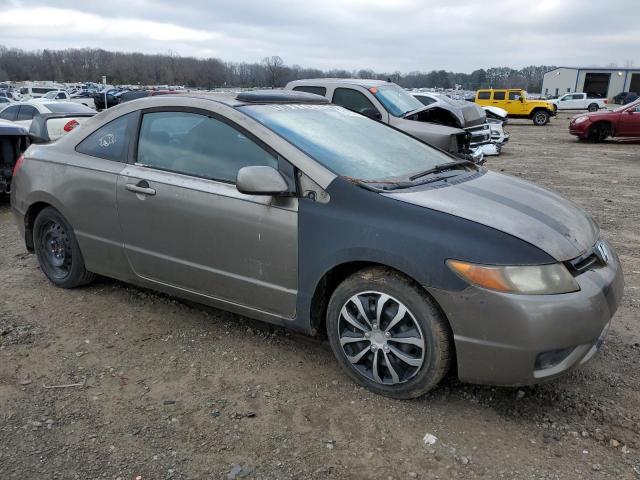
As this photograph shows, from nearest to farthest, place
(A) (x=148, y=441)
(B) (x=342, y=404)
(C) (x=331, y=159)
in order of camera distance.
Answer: (A) (x=148, y=441)
(B) (x=342, y=404)
(C) (x=331, y=159)

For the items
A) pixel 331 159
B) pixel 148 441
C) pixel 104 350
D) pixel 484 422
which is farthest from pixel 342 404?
pixel 104 350

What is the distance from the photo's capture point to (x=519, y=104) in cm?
3133

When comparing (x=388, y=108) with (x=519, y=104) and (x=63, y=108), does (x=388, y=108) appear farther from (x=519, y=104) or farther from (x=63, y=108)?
(x=519, y=104)

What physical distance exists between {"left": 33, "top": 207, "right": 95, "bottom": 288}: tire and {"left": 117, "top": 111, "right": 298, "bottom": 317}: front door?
73cm

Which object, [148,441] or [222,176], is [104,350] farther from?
[222,176]

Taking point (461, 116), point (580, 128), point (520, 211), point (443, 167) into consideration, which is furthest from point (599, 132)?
point (520, 211)

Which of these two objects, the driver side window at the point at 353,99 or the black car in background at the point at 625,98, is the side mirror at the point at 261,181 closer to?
the driver side window at the point at 353,99

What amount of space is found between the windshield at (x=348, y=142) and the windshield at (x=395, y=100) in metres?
5.31

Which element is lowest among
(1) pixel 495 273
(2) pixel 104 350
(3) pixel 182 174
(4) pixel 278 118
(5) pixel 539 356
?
(2) pixel 104 350

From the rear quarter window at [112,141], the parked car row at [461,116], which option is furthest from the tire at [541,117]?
the rear quarter window at [112,141]

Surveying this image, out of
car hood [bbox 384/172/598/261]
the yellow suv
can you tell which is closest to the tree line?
the yellow suv

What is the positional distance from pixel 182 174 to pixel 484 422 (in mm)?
2262

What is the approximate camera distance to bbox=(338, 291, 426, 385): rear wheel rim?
279 centimetres

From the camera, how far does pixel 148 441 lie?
2.63 meters
